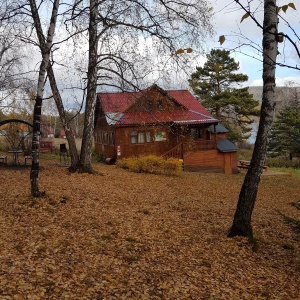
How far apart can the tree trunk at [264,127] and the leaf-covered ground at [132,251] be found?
18.3 inches

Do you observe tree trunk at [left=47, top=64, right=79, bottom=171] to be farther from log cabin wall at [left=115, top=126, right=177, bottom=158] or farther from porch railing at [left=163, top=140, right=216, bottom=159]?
porch railing at [left=163, top=140, right=216, bottom=159]

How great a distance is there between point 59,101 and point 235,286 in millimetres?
11308

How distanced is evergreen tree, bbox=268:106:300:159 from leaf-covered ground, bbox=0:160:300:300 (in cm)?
3085

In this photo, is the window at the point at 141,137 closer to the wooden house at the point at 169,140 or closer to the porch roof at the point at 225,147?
the wooden house at the point at 169,140

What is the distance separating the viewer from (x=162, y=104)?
1293cm

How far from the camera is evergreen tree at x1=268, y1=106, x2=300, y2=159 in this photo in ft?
122

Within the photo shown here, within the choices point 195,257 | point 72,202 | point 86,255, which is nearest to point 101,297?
point 86,255

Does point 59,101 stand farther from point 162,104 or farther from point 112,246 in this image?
point 112,246

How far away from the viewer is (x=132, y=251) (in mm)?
5688

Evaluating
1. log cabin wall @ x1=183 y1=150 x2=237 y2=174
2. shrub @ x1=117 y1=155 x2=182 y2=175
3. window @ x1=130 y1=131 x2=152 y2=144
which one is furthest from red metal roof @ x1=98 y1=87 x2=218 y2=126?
shrub @ x1=117 y1=155 x2=182 y2=175

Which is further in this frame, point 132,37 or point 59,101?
point 59,101

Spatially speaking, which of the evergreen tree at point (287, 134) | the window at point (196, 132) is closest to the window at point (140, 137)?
the window at point (196, 132)

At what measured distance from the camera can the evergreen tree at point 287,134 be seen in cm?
3716

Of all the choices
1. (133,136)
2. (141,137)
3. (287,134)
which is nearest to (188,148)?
(141,137)
